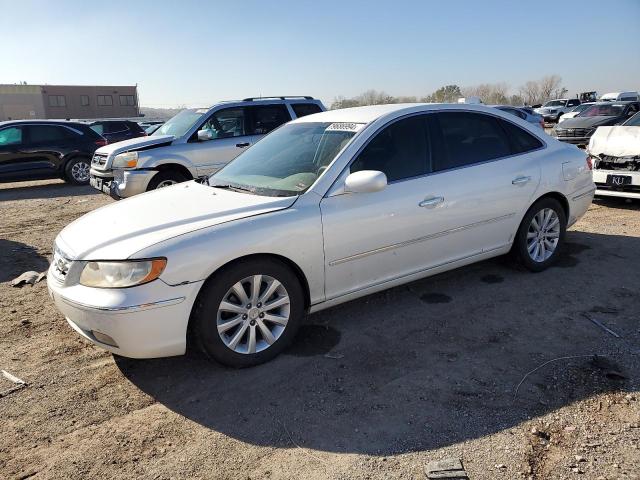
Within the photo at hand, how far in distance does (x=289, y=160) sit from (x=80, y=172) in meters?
10.6

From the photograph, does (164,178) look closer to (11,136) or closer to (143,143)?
(143,143)

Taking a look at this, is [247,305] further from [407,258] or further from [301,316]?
[407,258]

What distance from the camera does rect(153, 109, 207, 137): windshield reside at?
8.80m

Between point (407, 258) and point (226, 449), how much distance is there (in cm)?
204

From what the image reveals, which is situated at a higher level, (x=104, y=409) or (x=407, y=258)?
(x=407, y=258)

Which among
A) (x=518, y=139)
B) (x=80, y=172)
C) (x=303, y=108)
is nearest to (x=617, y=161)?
(x=518, y=139)

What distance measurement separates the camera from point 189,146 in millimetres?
8500

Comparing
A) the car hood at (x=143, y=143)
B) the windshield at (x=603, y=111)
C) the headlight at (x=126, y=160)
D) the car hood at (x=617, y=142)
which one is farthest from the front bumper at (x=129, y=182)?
the windshield at (x=603, y=111)

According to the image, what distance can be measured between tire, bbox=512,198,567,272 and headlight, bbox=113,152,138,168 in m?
6.07

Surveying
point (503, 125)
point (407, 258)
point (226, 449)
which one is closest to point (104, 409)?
point (226, 449)

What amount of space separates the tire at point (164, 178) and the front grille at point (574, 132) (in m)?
14.1

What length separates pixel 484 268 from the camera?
5.23m

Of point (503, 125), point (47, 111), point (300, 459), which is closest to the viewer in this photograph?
point (300, 459)

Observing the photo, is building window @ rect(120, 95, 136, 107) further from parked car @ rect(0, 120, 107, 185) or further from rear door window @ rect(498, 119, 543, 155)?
rear door window @ rect(498, 119, 543, 155)
